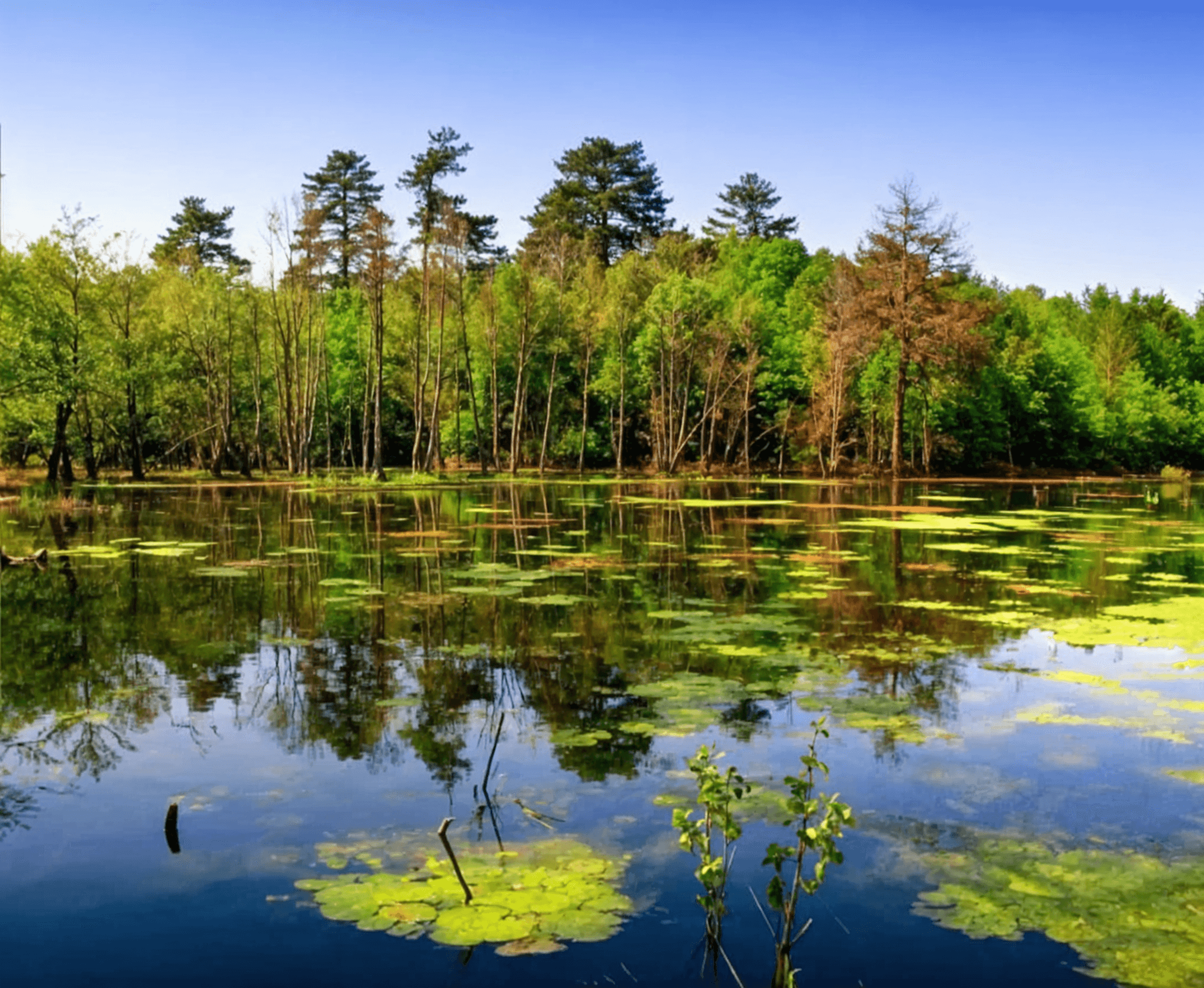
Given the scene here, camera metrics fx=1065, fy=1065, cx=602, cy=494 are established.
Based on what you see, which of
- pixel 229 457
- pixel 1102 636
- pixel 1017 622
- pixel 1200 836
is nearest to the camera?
pixel 1200 836

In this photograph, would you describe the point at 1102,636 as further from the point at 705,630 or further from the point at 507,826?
the point at 507,826

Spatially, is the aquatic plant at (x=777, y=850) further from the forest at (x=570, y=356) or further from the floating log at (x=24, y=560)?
the forest at (x=570, y=356)

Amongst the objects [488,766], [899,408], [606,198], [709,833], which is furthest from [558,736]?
Answer: [606,198]

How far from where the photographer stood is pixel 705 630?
46.5ft

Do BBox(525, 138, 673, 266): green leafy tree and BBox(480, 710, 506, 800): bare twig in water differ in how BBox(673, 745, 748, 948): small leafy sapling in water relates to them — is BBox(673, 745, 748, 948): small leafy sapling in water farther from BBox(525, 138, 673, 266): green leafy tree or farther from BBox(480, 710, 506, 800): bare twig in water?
BBox(525, 138, 673, 266): green leafy tree

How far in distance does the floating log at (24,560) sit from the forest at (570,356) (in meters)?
26.9

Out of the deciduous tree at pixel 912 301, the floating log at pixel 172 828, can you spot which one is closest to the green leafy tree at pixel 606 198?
the deciduous tree at pixel 912 301

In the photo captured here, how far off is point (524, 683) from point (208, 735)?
3213mm

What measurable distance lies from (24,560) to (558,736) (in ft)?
54.6

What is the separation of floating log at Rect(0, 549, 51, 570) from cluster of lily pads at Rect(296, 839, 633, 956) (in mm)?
17220

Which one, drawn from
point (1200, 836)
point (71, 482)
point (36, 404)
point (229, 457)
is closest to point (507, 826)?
point (1200, 836)

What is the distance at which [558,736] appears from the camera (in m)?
9.34

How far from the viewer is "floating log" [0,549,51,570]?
21016 mm

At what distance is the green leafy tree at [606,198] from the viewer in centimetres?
8894
